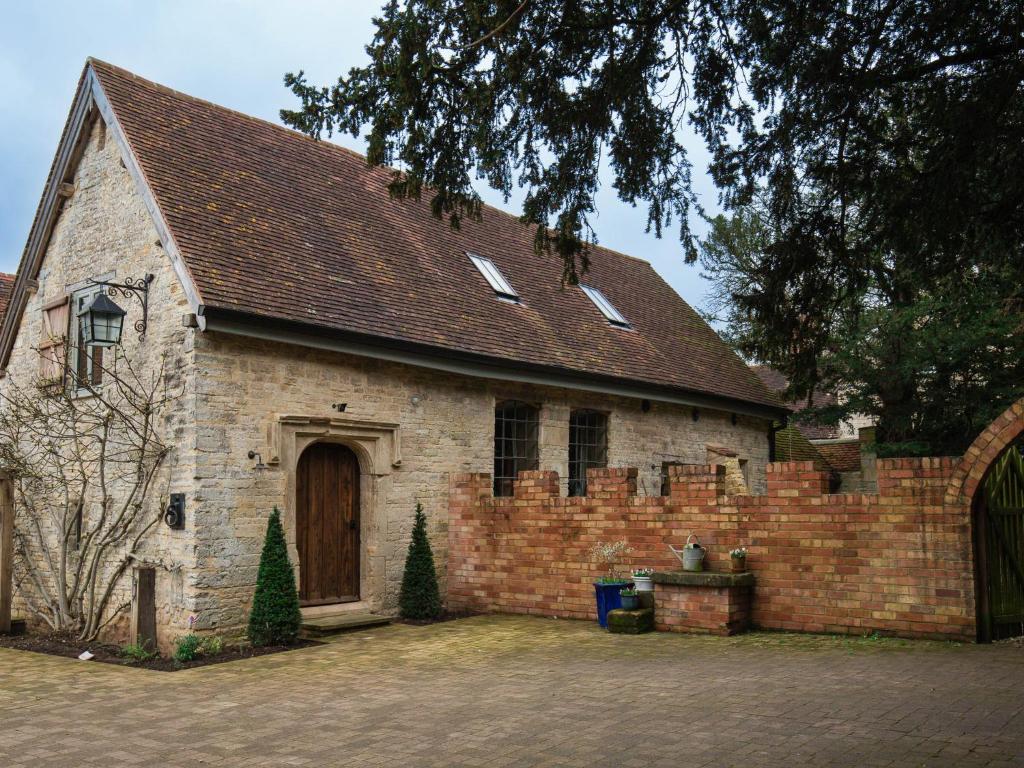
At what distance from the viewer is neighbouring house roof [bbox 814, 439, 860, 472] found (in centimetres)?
2791

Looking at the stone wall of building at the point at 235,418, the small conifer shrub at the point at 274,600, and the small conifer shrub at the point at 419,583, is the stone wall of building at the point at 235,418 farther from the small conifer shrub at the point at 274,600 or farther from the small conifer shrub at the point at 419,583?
the small conifer shrub at the point at 274,600

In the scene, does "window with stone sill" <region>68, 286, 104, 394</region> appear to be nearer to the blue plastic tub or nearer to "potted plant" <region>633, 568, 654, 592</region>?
the blue plastic tub

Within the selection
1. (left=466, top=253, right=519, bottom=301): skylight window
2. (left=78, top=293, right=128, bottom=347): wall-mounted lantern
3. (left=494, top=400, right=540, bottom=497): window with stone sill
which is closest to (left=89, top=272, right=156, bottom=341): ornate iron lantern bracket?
(left=78, top=293, right=128, bottom=347): wall-mounted lantern

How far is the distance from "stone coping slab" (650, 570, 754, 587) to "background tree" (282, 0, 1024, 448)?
3.77m

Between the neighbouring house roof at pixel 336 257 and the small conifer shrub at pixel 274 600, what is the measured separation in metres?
2.49

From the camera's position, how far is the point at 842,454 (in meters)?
28.8

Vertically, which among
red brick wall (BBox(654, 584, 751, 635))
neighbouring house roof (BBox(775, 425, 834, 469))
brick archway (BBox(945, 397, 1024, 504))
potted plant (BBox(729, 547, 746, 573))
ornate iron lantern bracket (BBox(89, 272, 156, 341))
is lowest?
red brick wall (BBox(654, 584, 751, 635))

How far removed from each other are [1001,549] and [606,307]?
10.2 m

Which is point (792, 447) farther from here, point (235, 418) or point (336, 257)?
point (235, 418)

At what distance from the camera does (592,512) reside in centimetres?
1168

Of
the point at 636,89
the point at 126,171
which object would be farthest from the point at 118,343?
the point at 636,89

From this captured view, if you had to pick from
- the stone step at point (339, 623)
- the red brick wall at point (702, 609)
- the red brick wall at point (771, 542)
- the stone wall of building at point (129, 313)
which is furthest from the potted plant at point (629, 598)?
the stone wall of building at point (129, 313)

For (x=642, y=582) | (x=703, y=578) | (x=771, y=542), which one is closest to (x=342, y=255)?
(x=642, y=582)

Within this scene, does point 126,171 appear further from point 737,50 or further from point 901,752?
point 901,752
